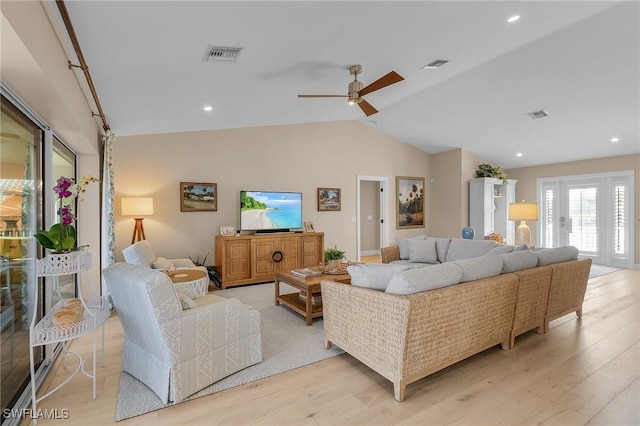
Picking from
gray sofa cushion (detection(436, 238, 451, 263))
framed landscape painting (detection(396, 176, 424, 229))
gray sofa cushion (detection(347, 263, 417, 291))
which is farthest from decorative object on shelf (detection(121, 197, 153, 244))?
framed landscape painting (detection(396, 176, 424, 229))

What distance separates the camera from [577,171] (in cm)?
768

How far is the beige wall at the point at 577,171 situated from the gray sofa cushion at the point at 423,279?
716 cm

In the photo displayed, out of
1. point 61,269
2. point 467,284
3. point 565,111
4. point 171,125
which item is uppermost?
point 565,111

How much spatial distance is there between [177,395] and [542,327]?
344cm

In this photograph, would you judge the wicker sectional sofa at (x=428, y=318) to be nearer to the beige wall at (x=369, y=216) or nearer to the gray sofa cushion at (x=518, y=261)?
the gray sofa cushion at (x=518, y=261)

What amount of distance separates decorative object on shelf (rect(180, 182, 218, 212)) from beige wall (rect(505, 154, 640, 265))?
7840 millimetres

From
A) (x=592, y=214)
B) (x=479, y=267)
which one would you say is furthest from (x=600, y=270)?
(x=479, y=267)

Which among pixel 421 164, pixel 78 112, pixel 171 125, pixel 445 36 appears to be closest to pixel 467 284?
pixel 445 36

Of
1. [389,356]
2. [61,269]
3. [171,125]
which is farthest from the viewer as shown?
[171,125]

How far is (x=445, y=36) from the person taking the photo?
342 centimetres

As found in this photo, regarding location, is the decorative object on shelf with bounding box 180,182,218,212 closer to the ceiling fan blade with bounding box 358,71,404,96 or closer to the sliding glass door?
the sliding glass door

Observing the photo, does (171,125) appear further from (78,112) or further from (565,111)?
(565,111)

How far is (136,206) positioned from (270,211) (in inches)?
88.5

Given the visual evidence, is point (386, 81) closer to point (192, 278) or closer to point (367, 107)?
point (367, 107)
